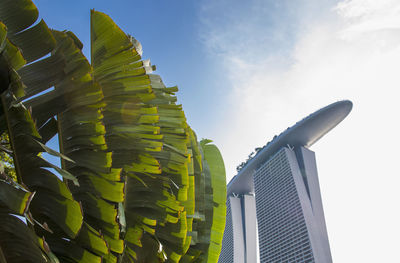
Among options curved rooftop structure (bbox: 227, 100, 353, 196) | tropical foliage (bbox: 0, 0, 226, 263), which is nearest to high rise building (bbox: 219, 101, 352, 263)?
curved rooftop structure (bbox: 227, 100, 353, 196)

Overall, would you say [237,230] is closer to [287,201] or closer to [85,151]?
[287,201]

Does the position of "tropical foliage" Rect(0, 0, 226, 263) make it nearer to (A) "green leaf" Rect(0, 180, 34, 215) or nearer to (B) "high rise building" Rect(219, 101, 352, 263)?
(A) "green leaf" Rect(0, 180, 34, 215)

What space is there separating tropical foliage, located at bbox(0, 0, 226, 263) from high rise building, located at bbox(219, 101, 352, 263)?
52197mm

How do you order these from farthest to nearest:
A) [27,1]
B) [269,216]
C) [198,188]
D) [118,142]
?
[269,216], [198,188], [118,142], [27,1]

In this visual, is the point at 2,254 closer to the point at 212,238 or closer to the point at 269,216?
the point at 212,238

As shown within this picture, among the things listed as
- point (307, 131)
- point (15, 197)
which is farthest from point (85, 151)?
point (307, 131)

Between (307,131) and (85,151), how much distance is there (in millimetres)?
62737

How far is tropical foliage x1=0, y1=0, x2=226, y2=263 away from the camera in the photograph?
2.88m

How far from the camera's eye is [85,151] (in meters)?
3.36

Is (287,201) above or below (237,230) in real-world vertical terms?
above

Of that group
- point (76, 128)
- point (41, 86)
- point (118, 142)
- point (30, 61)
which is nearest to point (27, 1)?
point (30, 61)

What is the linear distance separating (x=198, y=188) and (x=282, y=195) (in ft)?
198

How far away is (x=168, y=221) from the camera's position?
4039mm

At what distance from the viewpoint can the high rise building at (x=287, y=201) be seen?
53938 millimetres
